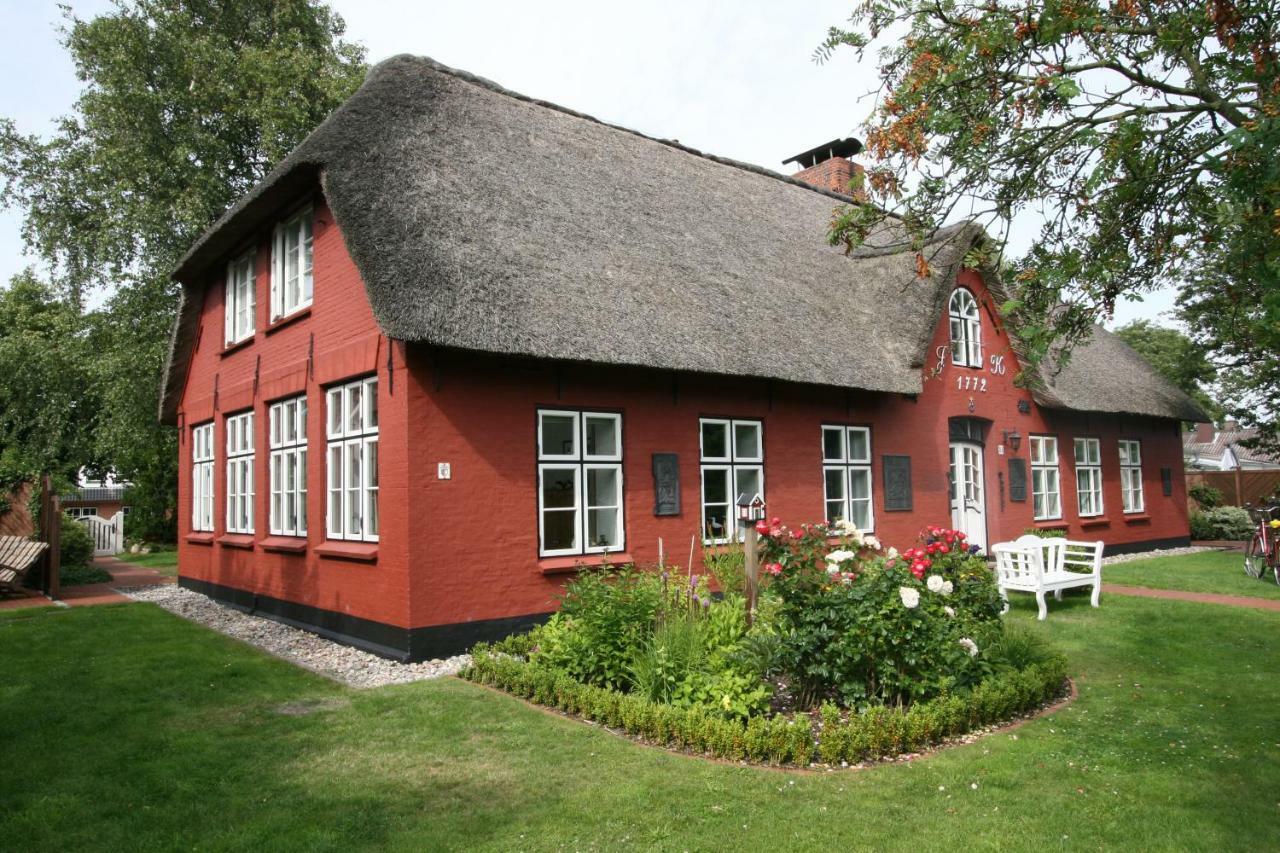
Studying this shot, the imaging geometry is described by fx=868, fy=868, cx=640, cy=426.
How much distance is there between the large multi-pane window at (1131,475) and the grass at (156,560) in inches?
770

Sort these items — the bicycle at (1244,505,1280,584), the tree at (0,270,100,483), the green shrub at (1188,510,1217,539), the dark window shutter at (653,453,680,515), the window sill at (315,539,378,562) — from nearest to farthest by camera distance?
the window sill at (315,539,378,562), the dark window shutter at (653,453,680,515), the bicycle at (1244,505,1280,584), the green shrub at (1188,510,1217,539), the tree at (0,270,100,483)

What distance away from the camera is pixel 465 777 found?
16.6 ft

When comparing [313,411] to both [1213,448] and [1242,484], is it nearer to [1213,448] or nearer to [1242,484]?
[1242,484]

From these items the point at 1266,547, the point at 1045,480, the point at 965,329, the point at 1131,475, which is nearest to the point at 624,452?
the point at 965,329

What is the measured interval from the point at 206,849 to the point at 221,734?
2139 mm

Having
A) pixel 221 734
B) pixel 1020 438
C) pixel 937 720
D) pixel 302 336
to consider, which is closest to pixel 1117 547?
pixel 1020 438

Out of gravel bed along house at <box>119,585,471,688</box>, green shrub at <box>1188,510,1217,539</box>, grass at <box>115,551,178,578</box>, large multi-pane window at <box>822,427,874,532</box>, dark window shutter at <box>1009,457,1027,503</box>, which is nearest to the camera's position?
gravel bed along house at <box>119,585,471,688</box>

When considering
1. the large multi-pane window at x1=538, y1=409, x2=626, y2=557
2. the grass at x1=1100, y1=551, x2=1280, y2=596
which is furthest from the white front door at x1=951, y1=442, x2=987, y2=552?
the large multi-pane window at x1=538, y1=409, x2=626, y2=557

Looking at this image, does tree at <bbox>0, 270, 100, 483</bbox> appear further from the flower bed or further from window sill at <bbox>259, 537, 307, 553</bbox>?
the flower bed

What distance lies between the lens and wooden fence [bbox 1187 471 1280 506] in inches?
928

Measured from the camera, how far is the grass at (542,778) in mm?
4211

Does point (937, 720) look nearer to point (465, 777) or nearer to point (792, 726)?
point (792, 726)

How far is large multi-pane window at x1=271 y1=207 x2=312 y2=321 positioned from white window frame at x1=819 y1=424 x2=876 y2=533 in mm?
7102

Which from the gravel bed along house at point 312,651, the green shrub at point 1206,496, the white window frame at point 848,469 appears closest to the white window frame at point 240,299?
the gravel bed along house at point 312,651
